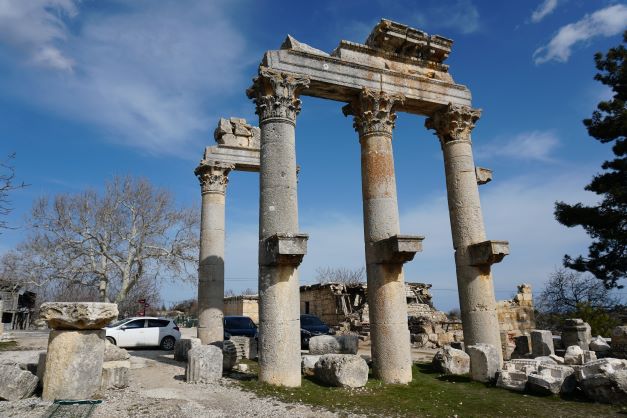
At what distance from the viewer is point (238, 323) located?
18250mm

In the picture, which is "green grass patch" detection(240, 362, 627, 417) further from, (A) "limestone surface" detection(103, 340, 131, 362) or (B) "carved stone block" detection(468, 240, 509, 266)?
(A) "limestone surface" detection(103, 340, 131, 362)

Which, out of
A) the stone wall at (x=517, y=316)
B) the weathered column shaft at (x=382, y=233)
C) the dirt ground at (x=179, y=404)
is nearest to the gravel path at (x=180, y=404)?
the dirt ground at (x=179, y=404)

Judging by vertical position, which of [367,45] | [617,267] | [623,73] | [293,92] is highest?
[623,73]

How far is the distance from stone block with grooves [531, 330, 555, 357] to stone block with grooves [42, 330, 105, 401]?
1180cm

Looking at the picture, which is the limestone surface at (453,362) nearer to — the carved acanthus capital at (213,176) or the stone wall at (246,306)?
the carved acanthus capital at (213,176)

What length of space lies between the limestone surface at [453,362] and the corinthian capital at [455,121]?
19.0ft

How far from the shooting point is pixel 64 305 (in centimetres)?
743

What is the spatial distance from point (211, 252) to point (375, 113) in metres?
7.65

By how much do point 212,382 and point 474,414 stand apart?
5162 mm

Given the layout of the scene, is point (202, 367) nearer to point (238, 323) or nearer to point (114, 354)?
point (114, 354)

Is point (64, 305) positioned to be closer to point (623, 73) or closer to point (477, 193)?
point (477, 193)

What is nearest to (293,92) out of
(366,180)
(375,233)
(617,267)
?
(366,180)

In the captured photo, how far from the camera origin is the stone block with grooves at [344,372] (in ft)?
27.5

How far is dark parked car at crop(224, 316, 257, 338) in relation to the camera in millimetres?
17609
